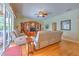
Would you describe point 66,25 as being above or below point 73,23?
below

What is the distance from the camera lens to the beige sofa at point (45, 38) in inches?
176

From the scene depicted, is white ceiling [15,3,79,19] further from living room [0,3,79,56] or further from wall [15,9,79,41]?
wall [15,9,79,41]

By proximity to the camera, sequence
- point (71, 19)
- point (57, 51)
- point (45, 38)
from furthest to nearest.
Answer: point (71, 19) → point (45, 38) → point (57, 51)

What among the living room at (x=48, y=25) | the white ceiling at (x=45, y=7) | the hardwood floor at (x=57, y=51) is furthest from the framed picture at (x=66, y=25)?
the hardwood floor at (x=57, y=51)

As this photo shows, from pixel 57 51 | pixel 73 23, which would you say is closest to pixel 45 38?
pixel 57 51

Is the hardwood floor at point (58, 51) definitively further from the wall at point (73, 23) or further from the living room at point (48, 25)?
the wall at point (73, 23)

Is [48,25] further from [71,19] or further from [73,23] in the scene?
[73,23]

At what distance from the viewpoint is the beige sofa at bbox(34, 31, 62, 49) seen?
4480 millimetres

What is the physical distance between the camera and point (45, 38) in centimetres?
491

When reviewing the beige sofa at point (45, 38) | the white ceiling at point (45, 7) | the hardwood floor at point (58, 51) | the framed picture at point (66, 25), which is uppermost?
the white ceiling at point (45, 7)

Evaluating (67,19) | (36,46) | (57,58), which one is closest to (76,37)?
(67,19)

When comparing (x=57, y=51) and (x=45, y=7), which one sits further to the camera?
(x=45, y=7)

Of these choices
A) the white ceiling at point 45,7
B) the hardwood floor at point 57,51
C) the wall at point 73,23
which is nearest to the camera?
the hardwood floor at point 57,51

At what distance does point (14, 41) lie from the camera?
556cm
